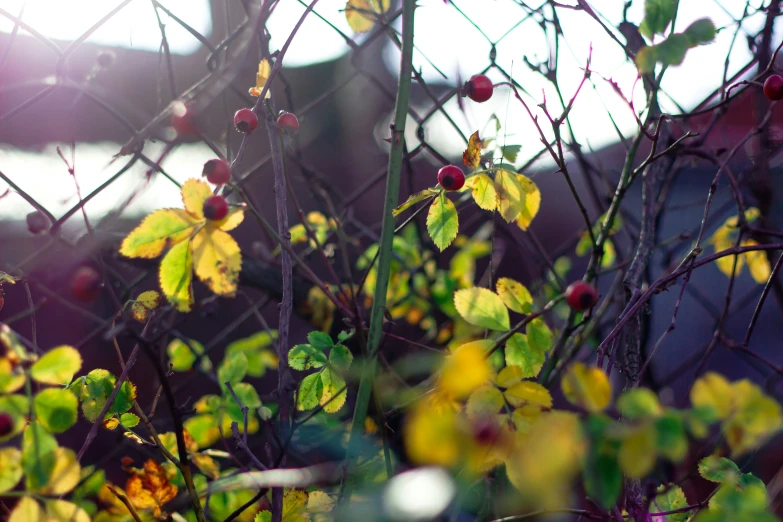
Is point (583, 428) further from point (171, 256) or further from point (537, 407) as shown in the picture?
point (171, 256)

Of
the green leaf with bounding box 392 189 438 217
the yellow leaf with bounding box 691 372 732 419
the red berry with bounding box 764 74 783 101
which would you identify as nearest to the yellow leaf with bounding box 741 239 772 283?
the red berry with bounding box 764 74 783 101

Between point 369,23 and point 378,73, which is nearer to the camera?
point 369,23

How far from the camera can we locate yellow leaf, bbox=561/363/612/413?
1.26 ft

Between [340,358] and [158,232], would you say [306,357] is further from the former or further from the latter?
[158,232]

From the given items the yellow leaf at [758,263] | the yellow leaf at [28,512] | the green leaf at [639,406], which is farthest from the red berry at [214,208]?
the yellow leaf at [758,263]

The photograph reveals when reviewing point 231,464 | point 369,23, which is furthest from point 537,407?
point 231,464

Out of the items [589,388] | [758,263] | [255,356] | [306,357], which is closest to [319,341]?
[306,357]

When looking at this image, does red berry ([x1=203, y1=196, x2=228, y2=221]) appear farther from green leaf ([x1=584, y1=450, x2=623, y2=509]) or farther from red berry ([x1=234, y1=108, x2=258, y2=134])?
green leaf ([x1=584, y1=450, x2=623, y2=509])

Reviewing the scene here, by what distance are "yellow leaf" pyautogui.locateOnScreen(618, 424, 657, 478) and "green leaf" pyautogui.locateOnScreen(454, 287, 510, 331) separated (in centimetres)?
35

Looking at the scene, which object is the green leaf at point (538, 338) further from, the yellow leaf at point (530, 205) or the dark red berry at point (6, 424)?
the dark red berry at point (6, 424)

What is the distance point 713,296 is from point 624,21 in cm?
319

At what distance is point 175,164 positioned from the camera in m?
1.16

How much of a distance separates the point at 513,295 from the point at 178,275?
45 cm

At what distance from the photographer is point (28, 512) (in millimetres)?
426
